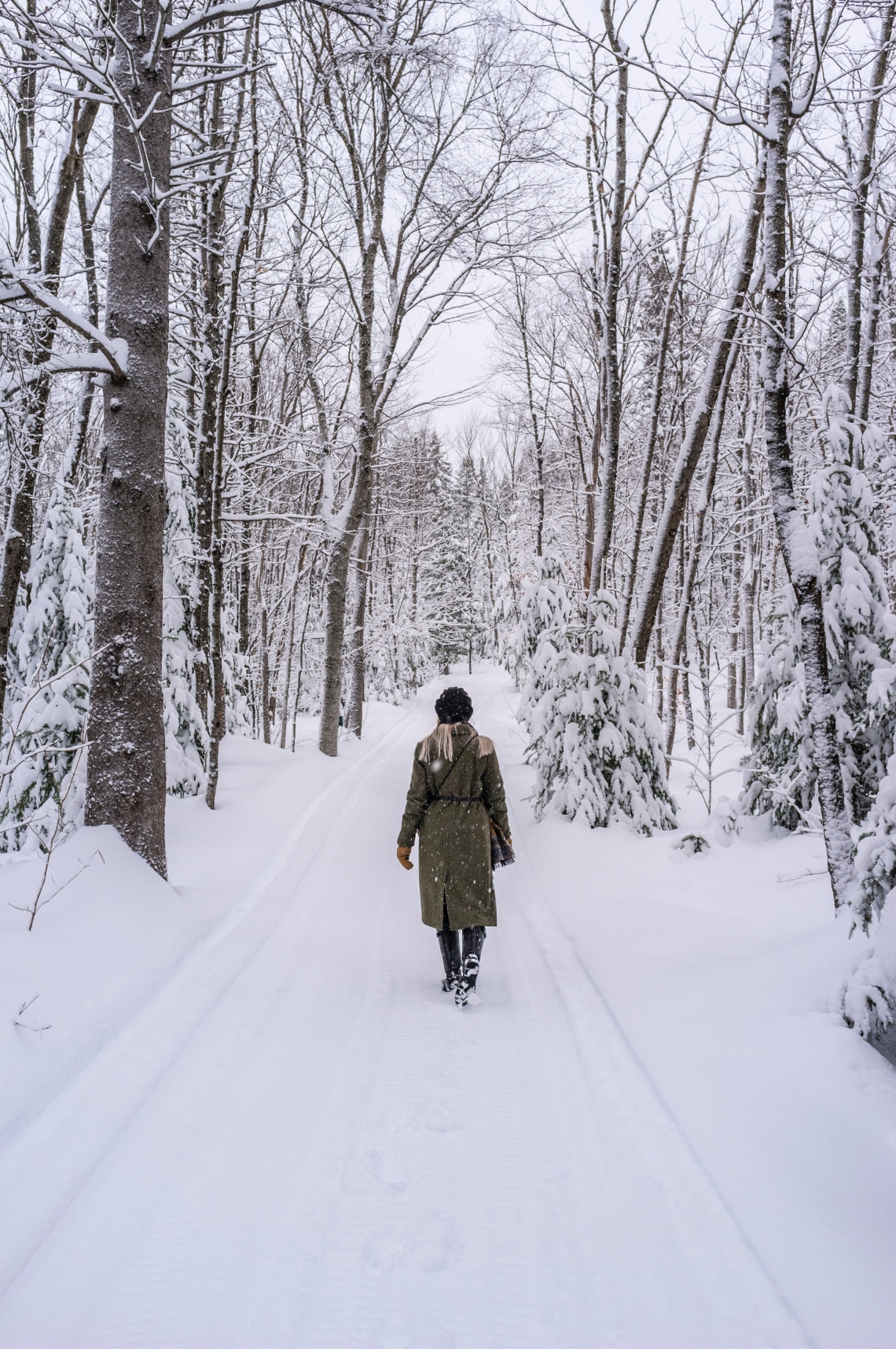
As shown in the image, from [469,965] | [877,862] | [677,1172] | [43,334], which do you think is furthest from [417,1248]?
[43,334]

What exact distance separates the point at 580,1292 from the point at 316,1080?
4.99ft

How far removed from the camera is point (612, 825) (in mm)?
7906

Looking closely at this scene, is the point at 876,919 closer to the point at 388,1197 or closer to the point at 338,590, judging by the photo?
the point at 388,1197

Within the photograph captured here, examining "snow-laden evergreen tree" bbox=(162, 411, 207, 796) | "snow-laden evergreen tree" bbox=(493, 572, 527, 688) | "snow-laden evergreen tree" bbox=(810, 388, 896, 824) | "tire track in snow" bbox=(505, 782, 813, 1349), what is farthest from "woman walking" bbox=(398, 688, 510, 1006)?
"snow-laden evergreen tree" bbox=(493, 572, 527, 688)

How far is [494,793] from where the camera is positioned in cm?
474

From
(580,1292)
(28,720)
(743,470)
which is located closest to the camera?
A: (580,1292)

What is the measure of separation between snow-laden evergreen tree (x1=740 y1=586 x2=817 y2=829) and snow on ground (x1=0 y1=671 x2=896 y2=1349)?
3.66 feet

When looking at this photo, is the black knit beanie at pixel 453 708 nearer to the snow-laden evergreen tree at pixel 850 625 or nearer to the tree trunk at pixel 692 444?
the snow-laden evergreen tree at pixel 850 625

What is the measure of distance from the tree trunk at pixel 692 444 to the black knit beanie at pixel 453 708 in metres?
4.91

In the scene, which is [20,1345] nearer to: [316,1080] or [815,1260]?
[316,1080]

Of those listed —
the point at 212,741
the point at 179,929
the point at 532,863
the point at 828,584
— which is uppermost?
the point at 828,584

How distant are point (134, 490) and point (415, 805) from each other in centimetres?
309

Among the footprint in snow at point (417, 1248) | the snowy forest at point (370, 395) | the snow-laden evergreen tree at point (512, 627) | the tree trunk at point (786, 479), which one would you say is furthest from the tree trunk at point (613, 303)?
the footprint in snow at point (417, 1248)

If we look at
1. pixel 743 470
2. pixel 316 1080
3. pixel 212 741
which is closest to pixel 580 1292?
pixel 316 1080
